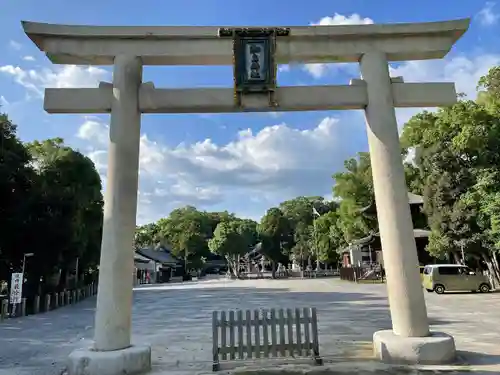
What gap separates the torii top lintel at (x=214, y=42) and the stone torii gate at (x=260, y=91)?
19 millimetres

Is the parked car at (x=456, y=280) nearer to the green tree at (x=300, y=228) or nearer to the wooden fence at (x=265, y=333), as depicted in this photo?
the wooden fence at (x=265, y=333)

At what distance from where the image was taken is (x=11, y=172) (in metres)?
19.7

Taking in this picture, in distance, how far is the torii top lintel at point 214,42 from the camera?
746 centimetres

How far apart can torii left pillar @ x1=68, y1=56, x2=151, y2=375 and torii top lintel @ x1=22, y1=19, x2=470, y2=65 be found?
0.41 m

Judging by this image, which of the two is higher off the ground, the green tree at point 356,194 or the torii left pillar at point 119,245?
the green tree at point 356,194

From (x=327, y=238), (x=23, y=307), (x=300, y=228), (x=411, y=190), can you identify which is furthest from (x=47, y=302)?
(x=300, y=228)

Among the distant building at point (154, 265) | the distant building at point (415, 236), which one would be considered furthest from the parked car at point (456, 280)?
the distant building at point (154, 265)

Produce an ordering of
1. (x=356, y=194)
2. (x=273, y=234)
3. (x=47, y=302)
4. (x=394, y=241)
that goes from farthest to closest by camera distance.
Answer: (x=273, y=234)
(x=356, y=194)
(x=47, y=302)
(x=394, y=241)

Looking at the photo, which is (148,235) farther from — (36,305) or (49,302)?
(36,305)

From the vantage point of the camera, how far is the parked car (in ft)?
70.6

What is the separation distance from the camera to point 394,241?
23.0ft

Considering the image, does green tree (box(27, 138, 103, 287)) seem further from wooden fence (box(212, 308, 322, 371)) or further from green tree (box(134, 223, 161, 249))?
green tree (box(134, 223, 161, 249))

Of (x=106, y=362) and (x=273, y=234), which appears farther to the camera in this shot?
(x=273, y=234)

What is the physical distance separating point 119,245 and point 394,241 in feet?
15.4
